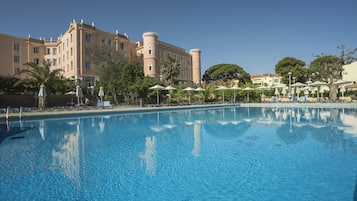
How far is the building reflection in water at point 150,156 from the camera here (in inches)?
208

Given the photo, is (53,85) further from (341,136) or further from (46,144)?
(341,136)

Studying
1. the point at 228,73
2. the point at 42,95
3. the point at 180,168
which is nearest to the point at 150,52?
the point at 42,95

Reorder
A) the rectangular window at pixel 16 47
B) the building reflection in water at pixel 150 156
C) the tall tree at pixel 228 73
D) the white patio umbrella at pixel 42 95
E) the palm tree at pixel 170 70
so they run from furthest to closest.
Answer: the tall tree at pixel 228 73 < the palm tree at pixel 170 70 < the rectangular window at pixel 16 47 < the white patio umbrella at pixel 42 95 < the building reflection in water at pixel 150 156

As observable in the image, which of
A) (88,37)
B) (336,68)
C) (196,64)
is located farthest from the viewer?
(196,64)

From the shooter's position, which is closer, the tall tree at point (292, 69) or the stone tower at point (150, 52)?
the stone tower at point (150, 52)

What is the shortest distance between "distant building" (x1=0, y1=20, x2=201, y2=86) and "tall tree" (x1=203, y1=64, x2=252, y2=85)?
17.5m

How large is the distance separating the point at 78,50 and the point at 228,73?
113ft

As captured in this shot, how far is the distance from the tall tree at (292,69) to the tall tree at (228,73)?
7.95 metres

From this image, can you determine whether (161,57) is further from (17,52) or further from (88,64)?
(17,52)

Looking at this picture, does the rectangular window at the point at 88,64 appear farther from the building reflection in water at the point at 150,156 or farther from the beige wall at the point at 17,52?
the building reflection in water at the point at 150,156

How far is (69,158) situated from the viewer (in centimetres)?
617

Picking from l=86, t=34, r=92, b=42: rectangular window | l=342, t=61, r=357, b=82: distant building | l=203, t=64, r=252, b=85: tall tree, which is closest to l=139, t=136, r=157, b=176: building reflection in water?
l=86, t=34, r=92, b=42: rectangular window

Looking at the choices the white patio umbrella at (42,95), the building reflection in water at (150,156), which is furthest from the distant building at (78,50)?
the building reflection in water at (150,156)

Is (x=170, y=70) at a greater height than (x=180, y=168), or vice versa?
(x=170, y=70)
